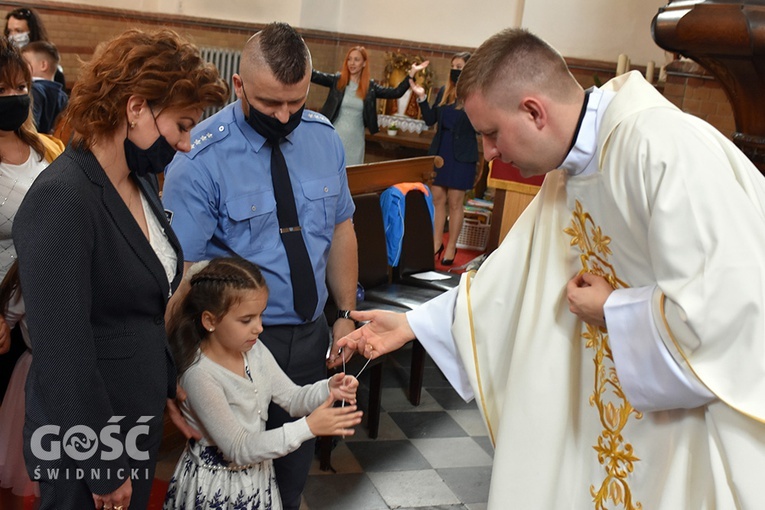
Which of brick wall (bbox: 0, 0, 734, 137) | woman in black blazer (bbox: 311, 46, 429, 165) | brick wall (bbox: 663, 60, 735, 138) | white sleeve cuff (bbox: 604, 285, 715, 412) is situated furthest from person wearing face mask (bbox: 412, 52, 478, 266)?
white sleeve cuff (bbox: 604, 285, 715, 412)

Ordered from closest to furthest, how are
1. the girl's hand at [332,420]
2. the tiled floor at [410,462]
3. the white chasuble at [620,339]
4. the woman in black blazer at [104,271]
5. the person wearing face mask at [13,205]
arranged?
the white chasuble at [620,339] < the woman in black blazer at [104,271] < the girl's hand at [332,420] < the person wearing face mask at [13,205] < the tiled floor at [410,462]

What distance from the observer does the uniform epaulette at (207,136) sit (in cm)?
250

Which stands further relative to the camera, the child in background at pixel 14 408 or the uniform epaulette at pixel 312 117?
the uniform epaulette at pixel 312 117

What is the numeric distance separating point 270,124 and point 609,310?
1233mm

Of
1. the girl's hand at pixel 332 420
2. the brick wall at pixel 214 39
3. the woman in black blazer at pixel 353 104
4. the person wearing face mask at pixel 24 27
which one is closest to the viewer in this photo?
the girl's hand at pixel 332 420

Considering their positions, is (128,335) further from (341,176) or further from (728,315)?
(728,315)

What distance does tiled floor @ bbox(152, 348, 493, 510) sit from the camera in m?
3.71

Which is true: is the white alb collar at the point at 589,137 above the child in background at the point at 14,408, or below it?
above

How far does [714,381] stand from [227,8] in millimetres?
9787

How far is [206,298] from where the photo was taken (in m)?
2.35

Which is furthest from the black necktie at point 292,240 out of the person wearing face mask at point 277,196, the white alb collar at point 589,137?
the white alb collar at point 589,137

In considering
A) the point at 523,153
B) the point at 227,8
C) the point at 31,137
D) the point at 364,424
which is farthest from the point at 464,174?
the point at 523,153

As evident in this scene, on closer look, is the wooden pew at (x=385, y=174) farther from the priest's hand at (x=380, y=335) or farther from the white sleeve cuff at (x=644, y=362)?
the white sleeve cuff at (x=644, y=362)

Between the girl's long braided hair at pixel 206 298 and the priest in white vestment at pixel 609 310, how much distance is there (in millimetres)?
335
